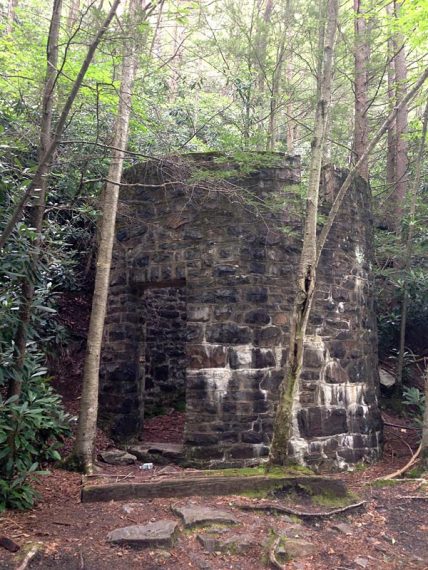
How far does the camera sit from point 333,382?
6.05 m

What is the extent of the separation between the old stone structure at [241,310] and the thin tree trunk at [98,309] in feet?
2.06

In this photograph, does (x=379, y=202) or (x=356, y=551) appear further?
(x=379, y=202)

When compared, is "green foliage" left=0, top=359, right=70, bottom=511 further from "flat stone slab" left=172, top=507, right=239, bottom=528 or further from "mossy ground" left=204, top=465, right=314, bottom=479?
"mossy ground" left=204, top=465, right=314, bottom=479

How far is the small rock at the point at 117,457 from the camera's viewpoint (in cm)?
589

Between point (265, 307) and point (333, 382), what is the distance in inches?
47.3

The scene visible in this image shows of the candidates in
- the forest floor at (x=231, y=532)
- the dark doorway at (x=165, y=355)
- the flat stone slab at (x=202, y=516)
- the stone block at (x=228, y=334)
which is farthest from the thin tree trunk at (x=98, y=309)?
the dark doorway at (x=165, y=355)

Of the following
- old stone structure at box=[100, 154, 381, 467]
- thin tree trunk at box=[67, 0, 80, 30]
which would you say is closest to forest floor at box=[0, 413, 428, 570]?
old stone structure at box=[100, 154, 381, 467]

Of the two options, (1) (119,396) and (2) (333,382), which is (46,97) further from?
(2) (333,382)

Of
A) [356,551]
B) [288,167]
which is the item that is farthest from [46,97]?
[356,551]

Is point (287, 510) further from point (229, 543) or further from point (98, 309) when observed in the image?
point (98, 309)

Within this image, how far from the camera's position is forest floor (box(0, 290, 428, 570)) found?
3309 mm

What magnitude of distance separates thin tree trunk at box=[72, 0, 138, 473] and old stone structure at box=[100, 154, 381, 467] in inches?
24.7

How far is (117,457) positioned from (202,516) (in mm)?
2372

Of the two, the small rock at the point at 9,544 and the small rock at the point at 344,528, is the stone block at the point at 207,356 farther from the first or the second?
the small rock at the point at 9,544
